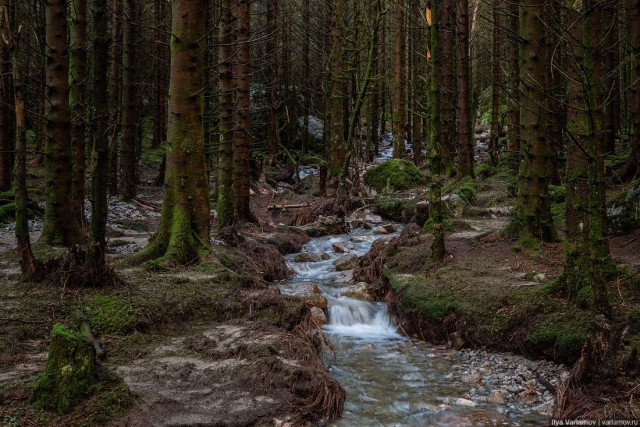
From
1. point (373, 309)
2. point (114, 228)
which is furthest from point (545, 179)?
point (114, 228)

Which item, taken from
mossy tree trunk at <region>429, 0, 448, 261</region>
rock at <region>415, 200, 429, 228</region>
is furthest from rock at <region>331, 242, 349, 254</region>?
mossy tree trunk at <region>429, 0, 448, 261</region>

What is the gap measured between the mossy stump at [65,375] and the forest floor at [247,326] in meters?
0.08

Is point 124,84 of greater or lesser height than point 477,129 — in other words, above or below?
below

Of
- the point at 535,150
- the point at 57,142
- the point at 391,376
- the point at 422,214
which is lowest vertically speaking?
the point at 391,376

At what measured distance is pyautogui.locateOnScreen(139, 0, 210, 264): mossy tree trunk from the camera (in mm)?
8031

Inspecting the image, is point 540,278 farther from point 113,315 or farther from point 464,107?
point 464,107

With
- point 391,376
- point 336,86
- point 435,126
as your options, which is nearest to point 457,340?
point 391,376

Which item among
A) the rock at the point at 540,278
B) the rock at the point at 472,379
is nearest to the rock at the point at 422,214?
the rock at the point at 540,278

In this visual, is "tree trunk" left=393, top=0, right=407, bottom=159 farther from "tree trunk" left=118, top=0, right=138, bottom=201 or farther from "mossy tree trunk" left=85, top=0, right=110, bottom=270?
"mossy tree trunk" left=85, top=0, right=110, bottom=270

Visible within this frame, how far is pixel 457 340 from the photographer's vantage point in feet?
22.5

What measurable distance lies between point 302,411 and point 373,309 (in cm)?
452

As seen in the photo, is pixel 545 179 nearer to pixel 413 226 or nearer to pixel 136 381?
pixel 413 226

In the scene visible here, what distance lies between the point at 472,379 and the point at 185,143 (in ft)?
17.6

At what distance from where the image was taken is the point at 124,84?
50.2 ft
